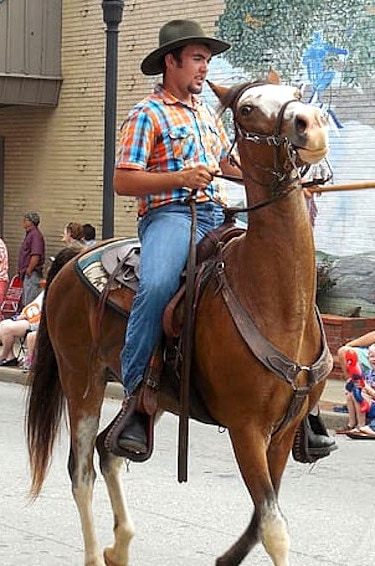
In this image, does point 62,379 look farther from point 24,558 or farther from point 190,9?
point 190,9

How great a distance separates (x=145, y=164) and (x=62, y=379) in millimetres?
1469

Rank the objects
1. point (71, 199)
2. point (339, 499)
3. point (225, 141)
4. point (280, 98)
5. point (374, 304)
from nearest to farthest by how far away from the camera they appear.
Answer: point (280, 98) < point (225, 141) < point (339, 499) < point (374, 304) < point (71, 199)

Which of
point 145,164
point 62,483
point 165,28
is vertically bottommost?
point 62,483

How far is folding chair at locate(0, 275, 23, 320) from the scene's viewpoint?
19.5 metres

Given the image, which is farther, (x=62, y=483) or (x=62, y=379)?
(x=62, y=483)

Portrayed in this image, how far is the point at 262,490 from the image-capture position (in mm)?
5180

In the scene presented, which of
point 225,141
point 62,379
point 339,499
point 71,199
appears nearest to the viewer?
point 225,141

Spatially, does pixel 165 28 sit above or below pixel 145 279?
above

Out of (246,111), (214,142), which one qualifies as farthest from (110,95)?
(246,111)

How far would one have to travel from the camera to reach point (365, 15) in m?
15.9

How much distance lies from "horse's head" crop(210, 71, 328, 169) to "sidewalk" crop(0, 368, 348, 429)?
7.21 meters

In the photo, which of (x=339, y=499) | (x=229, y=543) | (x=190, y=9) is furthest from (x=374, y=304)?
(x=229, y=543)

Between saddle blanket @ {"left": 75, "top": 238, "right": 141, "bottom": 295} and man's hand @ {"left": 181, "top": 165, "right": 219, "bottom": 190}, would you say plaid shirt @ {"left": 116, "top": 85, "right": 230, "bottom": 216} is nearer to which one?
man's hand @ {"left": 181, "top": 165, "right": 219, "bottom": 190}

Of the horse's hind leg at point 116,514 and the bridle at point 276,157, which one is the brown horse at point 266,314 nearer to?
the bridle at point 276,157
